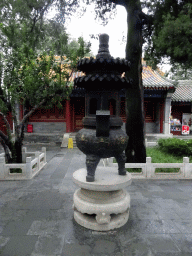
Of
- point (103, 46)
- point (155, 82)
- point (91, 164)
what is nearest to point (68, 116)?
point (155, 82)

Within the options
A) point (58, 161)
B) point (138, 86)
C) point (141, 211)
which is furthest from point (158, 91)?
point (141, 211)

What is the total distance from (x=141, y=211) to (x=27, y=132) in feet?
39.0

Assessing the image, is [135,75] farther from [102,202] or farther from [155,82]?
[155,82]

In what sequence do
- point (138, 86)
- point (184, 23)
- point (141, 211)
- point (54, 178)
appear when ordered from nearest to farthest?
point (141, 211), point (184, 23), point (54, 178), point (138, 86)

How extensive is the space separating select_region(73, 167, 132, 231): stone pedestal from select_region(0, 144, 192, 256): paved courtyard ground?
13 centimetres

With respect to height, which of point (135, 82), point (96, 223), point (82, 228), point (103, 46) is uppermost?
point (103, 46)

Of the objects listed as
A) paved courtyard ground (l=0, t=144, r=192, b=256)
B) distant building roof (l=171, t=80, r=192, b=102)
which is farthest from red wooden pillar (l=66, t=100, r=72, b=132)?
paved courtyard ground (l=0, t=144, r=192, b=256)

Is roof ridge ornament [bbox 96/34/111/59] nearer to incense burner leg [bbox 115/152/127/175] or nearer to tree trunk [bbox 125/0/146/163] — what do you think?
incense burner leg [bbox 115/152/127/175]

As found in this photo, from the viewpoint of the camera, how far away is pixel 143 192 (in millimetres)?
4859

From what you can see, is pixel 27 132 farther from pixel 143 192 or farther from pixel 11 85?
pixel 143 192

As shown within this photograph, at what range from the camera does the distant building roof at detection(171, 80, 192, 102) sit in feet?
48.8

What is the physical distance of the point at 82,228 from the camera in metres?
3.31

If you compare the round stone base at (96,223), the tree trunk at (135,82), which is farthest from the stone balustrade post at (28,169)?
the tree trunk at (135,82)

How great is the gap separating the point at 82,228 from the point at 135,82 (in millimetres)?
4806
